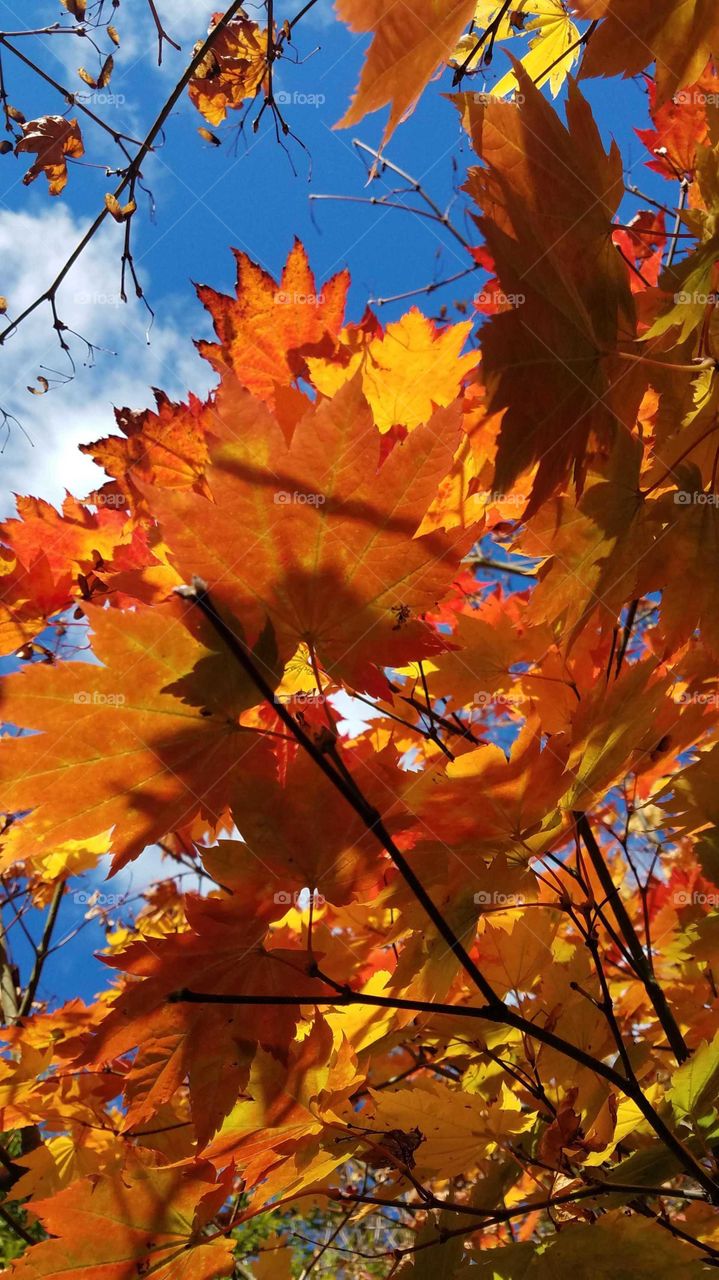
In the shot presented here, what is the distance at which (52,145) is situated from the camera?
2.02 meters

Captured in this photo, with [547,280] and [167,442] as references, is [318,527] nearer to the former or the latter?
[547,280]

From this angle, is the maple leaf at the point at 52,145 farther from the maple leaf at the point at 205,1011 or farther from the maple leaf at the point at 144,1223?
the maple leaf at the point at 144,1223

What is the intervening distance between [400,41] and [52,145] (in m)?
1.57

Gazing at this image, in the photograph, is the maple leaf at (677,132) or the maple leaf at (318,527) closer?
the maple leaf at (318,527)

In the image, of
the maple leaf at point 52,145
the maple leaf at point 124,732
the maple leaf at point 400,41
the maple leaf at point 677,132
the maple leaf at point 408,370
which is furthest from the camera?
the maple leaf at point 52,145

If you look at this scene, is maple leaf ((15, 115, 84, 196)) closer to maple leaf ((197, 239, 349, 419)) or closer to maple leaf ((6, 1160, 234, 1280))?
maple leaf ((197, 239, 349, 419))

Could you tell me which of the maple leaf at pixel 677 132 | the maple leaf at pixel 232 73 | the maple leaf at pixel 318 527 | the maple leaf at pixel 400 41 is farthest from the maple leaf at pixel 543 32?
the maple leaf at pixel 318 527

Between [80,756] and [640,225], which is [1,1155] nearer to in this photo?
[80,756]

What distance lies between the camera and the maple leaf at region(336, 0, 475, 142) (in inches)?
31.7

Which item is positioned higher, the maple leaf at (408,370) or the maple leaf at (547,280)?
the maple leaf at (408,370)

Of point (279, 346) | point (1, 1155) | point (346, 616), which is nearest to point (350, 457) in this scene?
point (346, 616)

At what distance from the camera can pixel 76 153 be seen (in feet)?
6.94

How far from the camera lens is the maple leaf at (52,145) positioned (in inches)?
78.7

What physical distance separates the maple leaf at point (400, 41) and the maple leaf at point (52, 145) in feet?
4.70
